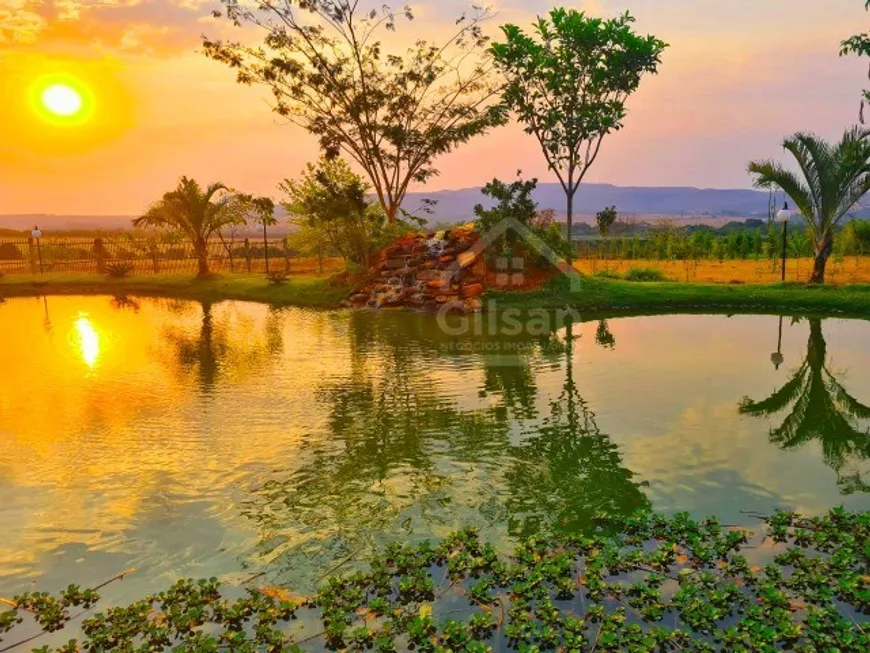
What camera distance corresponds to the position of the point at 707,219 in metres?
171

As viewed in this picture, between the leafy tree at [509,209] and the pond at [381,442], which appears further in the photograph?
the leafy tree at [509,209]

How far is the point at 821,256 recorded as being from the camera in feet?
66.9

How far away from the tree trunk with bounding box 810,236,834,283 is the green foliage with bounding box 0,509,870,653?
17.1 meters

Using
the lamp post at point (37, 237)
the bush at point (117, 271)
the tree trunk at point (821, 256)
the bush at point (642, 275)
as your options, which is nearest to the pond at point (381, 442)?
the tree trunk at point (821, 256)

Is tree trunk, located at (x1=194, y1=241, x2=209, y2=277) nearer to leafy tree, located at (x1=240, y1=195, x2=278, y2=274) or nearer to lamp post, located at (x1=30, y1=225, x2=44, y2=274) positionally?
leafy tree, located at (x1=240, y1=195, x2=278, y2=274)

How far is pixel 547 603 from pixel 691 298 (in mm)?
16994

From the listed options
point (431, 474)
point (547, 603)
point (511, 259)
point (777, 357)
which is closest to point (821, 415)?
point (777, 357)

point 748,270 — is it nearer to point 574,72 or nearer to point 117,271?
point 574,72

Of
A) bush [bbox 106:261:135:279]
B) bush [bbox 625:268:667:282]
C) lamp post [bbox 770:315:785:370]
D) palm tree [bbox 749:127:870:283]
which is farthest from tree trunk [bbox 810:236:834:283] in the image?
bush [bbox 106:261:135:279]

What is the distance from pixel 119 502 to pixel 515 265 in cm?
1601

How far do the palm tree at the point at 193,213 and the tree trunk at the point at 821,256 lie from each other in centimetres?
2214

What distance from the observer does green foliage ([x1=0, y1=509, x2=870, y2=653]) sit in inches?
181

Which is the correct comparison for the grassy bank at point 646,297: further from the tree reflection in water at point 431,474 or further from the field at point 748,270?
the tree reflection in water at point 431,474

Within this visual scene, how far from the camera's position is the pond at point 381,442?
6.16 m
